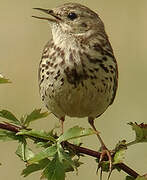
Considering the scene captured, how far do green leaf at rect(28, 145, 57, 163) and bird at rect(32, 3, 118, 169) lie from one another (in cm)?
126

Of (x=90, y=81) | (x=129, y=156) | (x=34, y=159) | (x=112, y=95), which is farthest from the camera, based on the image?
(x=129, y=156)

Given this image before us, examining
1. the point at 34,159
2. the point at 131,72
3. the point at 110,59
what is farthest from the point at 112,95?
the point at 131,72

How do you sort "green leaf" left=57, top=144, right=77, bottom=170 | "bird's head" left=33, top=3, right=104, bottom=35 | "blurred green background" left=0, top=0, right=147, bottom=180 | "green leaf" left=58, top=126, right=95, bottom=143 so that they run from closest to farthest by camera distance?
1. "green leaf" left=58, top=126, right=95, bottom=143
2. "green leaf" left=57, top=144, right=77, bottom=170
3. "bird's head" left=33, top=3, right=104, bottom=35
4. "blurred green background" left=0, top=0, right=147, bottom=180

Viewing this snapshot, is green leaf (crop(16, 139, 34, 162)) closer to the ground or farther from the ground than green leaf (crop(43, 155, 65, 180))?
farther from the ground

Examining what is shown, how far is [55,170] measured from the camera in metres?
2.67

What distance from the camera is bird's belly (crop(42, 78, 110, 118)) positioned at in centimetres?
404

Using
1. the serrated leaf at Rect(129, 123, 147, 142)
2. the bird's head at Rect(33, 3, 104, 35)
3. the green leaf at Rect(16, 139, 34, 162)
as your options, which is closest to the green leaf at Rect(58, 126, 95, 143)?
the green leaf at Rect(16, 139, 34, 162)

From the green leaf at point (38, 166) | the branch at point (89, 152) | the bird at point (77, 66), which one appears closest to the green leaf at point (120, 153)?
the branch at point (89, 152)

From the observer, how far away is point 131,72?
827 cm

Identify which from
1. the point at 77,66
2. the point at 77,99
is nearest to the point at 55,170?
the point at 77,99

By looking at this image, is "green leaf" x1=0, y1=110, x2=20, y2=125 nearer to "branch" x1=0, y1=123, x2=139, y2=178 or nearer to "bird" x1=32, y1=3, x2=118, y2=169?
→ "branch" x1=0, y1=123, x2=139, y2=178

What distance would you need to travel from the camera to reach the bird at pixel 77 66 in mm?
4066

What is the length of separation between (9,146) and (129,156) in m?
1.32

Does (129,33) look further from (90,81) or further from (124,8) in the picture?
(90,81)
